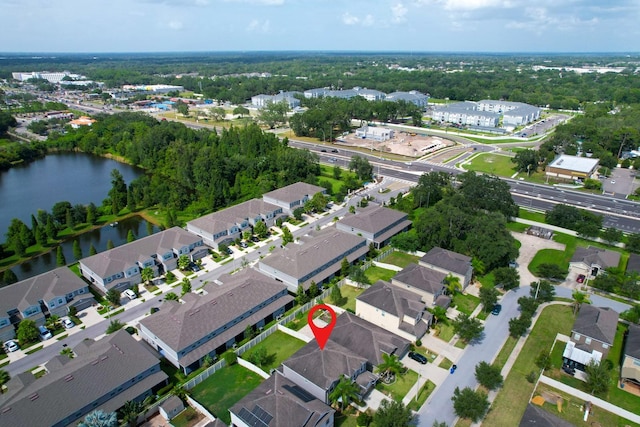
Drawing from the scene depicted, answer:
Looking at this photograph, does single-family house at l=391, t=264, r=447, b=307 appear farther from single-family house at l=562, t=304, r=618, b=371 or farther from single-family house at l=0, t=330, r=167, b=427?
single-family house at l=0, t=330, r=167, b=427

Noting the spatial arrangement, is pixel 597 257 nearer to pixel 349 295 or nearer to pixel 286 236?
pixel 349 295

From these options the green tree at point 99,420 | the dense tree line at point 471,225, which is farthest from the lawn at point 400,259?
the green tree at point 99,420

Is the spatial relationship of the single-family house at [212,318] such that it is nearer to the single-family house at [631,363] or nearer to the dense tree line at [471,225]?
the dense tree line at [471,225]

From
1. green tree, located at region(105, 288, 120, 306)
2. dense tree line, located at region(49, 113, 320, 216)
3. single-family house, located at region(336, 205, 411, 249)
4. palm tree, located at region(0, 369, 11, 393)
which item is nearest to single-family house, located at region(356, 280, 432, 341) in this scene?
single-family house, located at region(336, 205, 411, 249)

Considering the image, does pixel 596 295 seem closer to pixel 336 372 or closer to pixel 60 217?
pixel 336 372

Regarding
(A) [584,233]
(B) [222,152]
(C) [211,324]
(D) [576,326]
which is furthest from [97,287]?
(A) [584,233]
